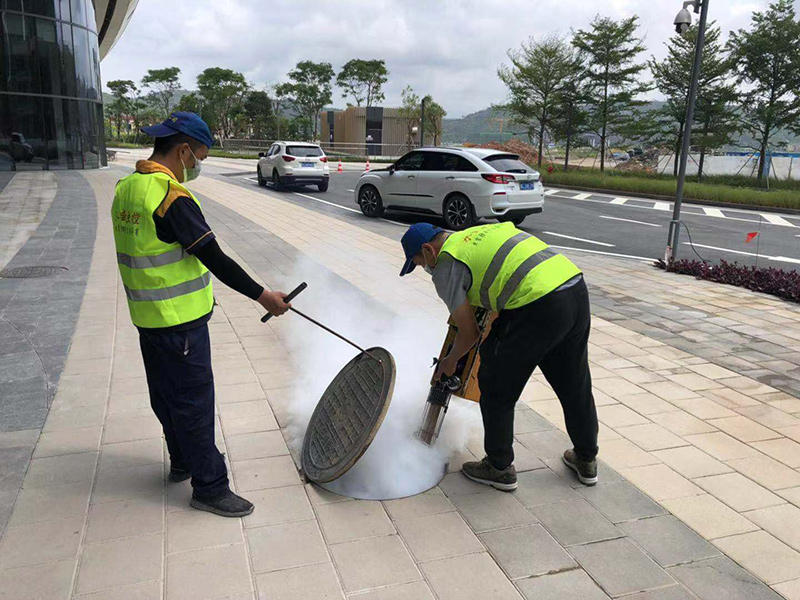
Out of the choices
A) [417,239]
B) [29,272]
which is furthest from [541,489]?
[29,272]

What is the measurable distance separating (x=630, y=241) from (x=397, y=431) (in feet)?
31.6

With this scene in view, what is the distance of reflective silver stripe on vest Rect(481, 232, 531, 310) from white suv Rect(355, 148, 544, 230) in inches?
351

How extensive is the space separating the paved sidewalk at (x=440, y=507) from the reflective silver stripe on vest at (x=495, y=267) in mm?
1021

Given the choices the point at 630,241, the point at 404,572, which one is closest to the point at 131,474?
the point at 404,572

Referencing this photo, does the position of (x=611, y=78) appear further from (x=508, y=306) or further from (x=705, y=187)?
(x=508, y=306)

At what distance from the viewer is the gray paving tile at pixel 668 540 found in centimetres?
262

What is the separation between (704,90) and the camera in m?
26.5

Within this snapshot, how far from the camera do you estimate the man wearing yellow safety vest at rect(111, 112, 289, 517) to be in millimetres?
2514

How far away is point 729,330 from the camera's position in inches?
240

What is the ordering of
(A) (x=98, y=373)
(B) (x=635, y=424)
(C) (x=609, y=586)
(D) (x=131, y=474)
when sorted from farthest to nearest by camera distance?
(A) (x=98, y=373)
(B) (x=635, y=424)
(D) (x=131, y=474)
(C) (x=609, y=586)

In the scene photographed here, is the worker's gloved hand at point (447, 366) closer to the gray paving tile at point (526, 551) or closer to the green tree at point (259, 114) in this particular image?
the gray paving tile at point (526, 551)

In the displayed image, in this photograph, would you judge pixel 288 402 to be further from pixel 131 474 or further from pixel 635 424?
pixel 635 424

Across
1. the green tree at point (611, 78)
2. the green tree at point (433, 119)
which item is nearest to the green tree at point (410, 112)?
the green tree at point (433, 119)

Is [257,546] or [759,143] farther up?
[759,143]
